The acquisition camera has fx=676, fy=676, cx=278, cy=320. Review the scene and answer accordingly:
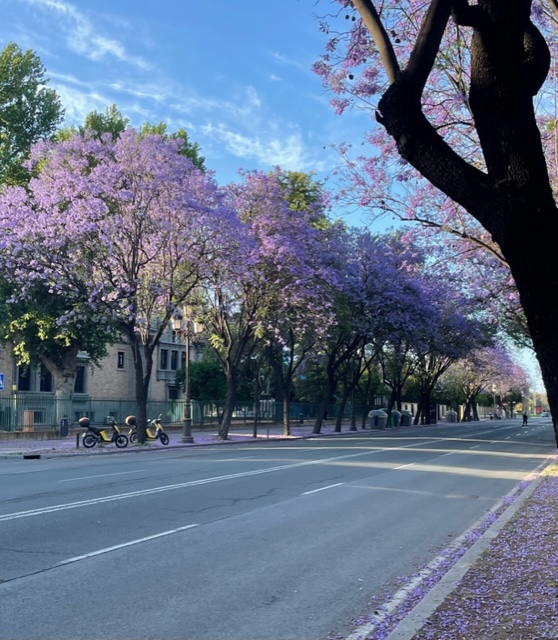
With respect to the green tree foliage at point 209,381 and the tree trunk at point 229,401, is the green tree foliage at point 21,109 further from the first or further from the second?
the green tree foliage at point 209,381

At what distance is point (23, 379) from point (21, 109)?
1930 cm

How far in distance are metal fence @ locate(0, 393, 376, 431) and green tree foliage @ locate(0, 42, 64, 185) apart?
11654 millimetres

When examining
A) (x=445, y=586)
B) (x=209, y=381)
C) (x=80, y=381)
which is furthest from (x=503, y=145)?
(x=80, y=381)

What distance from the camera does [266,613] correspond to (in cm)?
577

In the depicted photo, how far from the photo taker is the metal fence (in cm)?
3060

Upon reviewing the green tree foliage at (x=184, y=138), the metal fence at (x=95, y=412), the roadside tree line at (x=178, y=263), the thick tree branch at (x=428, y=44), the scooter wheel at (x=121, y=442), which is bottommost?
the scooter wheel at (x=121, y=442)

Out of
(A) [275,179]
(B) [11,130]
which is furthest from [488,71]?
(B) [11,130]

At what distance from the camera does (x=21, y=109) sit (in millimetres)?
36344

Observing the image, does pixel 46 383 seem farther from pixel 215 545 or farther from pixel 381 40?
pixel 381 40

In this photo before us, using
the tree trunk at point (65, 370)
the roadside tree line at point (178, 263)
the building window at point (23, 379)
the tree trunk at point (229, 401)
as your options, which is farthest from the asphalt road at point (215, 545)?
the building window at point (23, 379)

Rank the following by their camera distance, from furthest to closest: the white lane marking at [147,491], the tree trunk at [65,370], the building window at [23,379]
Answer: the building window at [23,379]
the tree trunk at [65,370]
the white lane marking at [147,491]

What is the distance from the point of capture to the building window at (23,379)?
4609cm

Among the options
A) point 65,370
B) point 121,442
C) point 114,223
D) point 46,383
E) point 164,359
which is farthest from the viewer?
point 164,359

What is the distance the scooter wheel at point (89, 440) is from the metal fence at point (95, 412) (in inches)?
250
